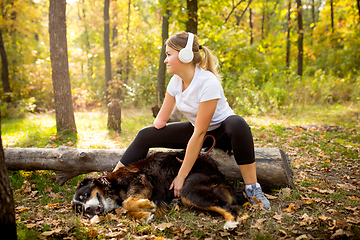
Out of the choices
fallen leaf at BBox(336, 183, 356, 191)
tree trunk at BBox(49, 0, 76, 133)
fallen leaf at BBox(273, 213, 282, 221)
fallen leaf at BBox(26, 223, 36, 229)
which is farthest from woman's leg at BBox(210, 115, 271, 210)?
tree trunk at BBox(49, 0, 76, 133)

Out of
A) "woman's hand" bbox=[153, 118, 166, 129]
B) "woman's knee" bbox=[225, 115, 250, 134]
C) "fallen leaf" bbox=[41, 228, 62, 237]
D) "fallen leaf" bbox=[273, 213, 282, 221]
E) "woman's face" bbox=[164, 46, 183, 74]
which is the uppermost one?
"woman's face" bbox=[164, 46, 183, 74]

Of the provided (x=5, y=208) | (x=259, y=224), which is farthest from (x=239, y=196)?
(x=5, y=208)

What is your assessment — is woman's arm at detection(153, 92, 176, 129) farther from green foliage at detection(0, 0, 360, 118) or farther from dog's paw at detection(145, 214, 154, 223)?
green foliage at detection(0, 0, 360, 118)

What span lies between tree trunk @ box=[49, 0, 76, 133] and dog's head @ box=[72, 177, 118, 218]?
375 centimetres

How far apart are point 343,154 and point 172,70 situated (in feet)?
12.3

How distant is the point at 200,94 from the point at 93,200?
1723 mm

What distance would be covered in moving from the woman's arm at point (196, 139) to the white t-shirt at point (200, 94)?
9 cm

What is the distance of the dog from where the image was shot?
250 centimetres

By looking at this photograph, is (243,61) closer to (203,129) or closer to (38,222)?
(203,129)

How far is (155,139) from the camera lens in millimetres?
3049

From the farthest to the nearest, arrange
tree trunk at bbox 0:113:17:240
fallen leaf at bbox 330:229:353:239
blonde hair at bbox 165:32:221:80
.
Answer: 1. blonde hair at bbox 165:32:221:80
2. fallen leaf at bbox 330:229:353:239
3. tree trunk at bbox 0:113:17:240

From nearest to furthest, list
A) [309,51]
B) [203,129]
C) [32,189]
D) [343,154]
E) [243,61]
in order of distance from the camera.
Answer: [203,129] < [32,189] < [343,154] < [243,61] < [309,51]

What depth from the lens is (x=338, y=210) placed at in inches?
99.8

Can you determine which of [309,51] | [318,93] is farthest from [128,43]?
[309,51]
